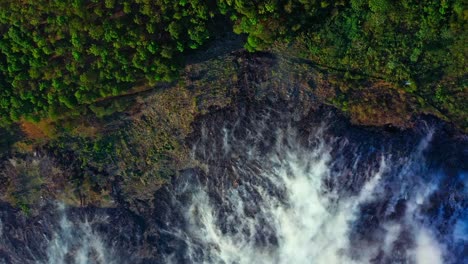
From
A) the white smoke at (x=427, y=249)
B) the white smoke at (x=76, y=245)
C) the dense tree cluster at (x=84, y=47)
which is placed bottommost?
the white smoke at (x=76, y=245)

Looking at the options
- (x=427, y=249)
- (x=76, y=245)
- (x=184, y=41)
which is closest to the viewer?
(x=184, y=41)

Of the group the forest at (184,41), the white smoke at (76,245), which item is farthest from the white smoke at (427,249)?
the white smoke at (76,245)

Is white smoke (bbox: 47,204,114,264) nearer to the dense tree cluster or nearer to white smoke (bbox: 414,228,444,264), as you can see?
the dense tree cluster

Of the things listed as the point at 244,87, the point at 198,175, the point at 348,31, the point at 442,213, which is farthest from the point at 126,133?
the point at 442,213

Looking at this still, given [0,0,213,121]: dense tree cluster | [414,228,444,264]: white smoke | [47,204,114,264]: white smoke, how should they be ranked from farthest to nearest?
[47,204,114,264]: white smoke < [414,228,444,264]: white smoke < [0,0,213,121]: dense tree cluster

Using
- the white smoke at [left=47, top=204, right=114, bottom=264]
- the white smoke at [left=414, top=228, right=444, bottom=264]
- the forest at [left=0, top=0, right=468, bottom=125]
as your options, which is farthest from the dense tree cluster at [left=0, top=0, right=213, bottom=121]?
the white smoke at [left=414, top=228, right=444, bottom=264]

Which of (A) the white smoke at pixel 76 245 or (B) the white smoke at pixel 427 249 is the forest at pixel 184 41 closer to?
(A) the white smoke at pixel 76 245

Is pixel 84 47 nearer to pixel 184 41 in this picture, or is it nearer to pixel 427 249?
pixel 184 41

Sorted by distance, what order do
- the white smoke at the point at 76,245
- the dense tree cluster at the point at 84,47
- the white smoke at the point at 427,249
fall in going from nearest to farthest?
the dense tree cluster at the point at 84,47, the white smoke at the point at 427,249, the white smoke at the point at 76,245

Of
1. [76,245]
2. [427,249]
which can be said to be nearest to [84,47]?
[76,245]
